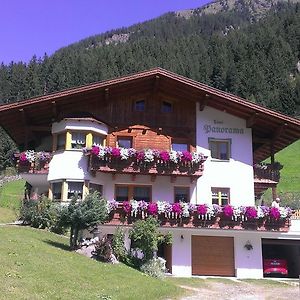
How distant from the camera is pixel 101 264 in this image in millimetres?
18625

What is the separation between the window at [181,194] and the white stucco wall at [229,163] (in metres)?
0.62

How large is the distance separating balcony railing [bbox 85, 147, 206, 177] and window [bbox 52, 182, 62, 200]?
2090 mm

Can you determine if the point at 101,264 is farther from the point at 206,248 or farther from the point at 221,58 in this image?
the point at 221,58

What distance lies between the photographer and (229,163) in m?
28.4

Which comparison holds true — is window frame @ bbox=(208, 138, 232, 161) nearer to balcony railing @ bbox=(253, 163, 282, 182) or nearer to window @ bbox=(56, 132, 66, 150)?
balcony railing @ bbox=(253, 163, 282, 182)

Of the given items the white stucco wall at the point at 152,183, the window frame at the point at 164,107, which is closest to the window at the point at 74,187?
the white stucco wall at the point at 152,183

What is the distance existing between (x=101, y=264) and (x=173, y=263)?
7.61 m

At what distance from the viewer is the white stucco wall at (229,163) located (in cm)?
2791

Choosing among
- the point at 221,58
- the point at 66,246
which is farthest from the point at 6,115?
the point at 221,58

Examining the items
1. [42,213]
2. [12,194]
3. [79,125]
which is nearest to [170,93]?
[79,125]

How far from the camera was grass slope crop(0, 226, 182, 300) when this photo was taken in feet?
43.9

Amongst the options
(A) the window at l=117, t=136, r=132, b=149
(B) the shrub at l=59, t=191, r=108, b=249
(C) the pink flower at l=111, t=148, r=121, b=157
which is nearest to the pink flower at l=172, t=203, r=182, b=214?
(C) the pink flower at l=111, t=148, r=121, b=157

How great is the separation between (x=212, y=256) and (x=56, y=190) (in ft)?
29.5

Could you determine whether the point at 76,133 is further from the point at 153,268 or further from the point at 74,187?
the point at 153,268
